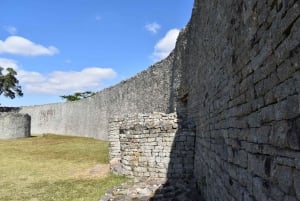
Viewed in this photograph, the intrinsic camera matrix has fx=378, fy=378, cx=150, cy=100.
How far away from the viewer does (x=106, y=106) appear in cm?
3083

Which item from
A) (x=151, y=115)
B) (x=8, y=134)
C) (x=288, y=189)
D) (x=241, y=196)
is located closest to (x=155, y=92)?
(x=151, y=115)

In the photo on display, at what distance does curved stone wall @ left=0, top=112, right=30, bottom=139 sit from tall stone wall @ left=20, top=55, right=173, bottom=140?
19.3 feet

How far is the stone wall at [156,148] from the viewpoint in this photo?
1055 centimetres

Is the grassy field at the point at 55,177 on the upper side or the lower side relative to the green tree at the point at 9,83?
lower

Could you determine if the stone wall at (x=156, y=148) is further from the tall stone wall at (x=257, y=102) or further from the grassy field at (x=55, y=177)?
the tall stone wall at (x=257, y=102)

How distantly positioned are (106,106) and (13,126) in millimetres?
9445

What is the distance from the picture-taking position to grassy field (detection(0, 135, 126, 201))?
9.57 meters

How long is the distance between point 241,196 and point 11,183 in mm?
9408

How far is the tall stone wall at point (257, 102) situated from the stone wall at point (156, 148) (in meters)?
4.50

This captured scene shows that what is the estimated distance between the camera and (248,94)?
145 inches

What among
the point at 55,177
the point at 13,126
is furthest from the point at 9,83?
the point at 55,177

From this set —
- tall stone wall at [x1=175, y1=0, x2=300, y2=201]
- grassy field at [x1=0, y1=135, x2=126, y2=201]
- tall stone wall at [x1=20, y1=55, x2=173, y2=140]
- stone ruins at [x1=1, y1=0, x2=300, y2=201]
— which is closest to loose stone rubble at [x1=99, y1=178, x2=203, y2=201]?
stone ruins at [x1=1, y1=0, x2=300, y2=201]

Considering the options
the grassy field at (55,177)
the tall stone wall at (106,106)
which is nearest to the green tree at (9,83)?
the tall stone wall at (106,106)

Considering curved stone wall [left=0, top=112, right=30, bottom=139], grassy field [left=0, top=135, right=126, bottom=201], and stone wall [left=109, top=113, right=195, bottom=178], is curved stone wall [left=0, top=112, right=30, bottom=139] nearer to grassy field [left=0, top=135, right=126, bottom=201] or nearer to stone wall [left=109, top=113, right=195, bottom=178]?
grassy field [left=0, top=135, right=126, bottom=201]
